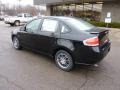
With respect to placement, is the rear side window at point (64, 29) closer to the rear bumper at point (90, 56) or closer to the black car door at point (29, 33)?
the rear bumper at point (90, 56)

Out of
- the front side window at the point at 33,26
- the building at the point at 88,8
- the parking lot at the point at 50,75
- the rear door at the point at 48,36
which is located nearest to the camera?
the parking lot at the point at 50,75

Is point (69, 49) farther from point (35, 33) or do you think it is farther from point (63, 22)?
point (35, 33)

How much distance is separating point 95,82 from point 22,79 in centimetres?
189

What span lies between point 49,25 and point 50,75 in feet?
5.51

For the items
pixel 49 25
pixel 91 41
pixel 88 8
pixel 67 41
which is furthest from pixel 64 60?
pixel 88 8

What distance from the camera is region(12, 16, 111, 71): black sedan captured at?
3.97 metres

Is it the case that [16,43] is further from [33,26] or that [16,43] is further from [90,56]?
[90,56]

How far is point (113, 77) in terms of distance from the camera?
13.3 ft

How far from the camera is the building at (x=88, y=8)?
57.9 ft

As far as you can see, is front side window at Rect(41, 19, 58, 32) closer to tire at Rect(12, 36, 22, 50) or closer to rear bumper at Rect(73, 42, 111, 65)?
rear bumper at Rect(73, 42, 111, 65)

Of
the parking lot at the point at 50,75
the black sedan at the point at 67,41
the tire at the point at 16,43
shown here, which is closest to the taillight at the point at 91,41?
the black sedan at the point at 67,41

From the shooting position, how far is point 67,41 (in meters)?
4.27

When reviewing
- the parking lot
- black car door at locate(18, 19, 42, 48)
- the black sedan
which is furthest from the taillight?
black car door at locate(18, 19, 42, 48)

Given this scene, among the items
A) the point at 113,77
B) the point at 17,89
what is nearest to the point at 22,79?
the point at 17,89
